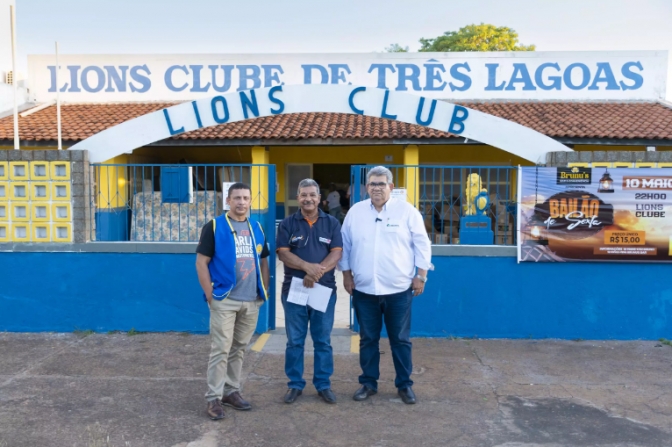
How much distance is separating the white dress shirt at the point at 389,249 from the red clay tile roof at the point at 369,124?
760cm

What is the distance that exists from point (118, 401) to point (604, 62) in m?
13.1

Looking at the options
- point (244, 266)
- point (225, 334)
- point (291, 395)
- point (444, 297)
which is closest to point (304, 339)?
point (291, 395)

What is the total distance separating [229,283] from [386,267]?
1158mm

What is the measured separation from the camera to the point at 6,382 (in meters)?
5.16

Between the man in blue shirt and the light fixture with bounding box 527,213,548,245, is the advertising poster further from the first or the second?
the man in blue shirt

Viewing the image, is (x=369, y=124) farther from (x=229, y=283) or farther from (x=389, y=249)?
(x=229, y=283)

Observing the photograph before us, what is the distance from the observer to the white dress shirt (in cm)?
468

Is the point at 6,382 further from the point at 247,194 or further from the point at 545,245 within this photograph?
the point at 545,245

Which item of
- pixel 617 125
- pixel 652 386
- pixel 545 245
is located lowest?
pixel 652 386

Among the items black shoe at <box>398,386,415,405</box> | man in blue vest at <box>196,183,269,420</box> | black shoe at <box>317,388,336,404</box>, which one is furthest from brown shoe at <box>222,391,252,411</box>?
black shoe at <box>398,386,415,405</box>

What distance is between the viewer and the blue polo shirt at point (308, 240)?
15.2 feet

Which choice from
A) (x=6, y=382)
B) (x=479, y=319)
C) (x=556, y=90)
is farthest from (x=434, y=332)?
(x=556, y=90)

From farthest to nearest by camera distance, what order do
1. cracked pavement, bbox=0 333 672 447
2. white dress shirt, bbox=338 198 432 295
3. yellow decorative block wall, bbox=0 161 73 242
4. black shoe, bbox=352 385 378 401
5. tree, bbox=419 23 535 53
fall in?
tree, bbox=419 23 535 53 → yellow decorative block wall, bbox=0 161 73 242 → black shoe, bbox=352 385 378 401 → white dress shirt, bbox=338 198 432 295 → cracked pavement, bbox=0 333 672 447

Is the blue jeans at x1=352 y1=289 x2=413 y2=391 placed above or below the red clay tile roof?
below
